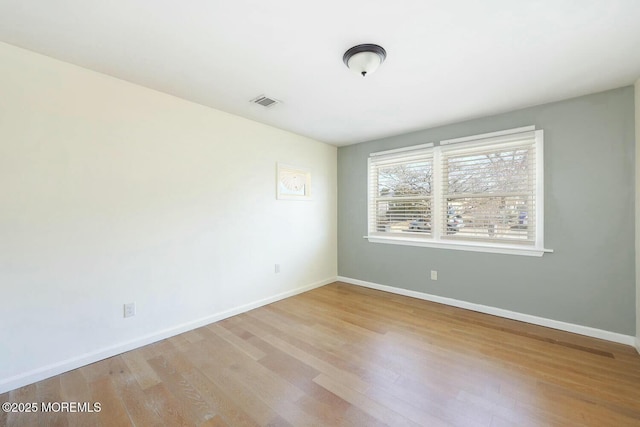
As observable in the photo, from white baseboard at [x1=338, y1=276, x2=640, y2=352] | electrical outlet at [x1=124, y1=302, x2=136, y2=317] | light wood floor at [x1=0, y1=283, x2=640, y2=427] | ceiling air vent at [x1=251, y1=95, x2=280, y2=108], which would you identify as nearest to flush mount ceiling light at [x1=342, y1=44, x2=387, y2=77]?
ceiling air vent at [x1=251, y1=95, x2=280, y2=108]

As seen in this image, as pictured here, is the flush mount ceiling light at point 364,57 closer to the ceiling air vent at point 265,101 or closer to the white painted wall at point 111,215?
the ceiling air vent at point 265,101

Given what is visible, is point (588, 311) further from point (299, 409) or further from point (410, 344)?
point (299, 409)

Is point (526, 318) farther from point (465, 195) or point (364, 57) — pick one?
point (364, 57)

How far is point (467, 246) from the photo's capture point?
10.6 ft

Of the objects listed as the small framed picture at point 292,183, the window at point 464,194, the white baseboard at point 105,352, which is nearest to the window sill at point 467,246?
the window at point 464,194

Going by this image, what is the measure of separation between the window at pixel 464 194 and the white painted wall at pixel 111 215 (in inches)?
76.6

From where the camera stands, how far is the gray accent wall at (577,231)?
7.85 feet

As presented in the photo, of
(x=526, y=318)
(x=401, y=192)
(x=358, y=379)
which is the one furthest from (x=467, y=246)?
(x=358, y=379)

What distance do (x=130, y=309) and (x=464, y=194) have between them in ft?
12.6

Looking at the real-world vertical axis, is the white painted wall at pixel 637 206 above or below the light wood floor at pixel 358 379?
above

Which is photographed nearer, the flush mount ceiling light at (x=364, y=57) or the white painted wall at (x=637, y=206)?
the flush mount ceiling light at (x=364, y=57)

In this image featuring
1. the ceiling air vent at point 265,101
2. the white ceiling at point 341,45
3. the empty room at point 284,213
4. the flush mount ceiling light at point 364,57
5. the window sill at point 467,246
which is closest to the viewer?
the white ceiling at point 341,45

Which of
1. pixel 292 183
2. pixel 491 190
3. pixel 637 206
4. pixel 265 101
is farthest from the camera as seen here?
pixel 292 183

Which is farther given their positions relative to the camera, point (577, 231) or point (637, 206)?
point (577, 231)
